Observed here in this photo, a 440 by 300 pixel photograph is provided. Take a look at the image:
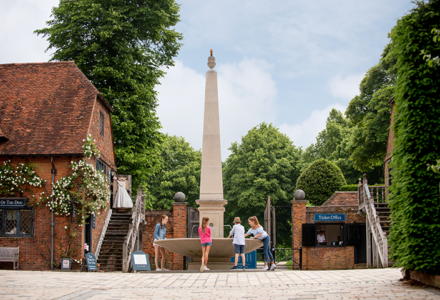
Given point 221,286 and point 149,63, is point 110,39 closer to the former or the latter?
point 149,63

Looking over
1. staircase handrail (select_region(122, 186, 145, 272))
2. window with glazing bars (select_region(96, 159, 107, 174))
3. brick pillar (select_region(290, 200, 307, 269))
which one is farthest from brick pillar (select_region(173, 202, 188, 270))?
brick pillar (select_region(290, 200, 307, 269))

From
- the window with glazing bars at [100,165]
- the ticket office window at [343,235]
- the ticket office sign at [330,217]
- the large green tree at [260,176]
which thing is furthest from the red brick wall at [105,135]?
the large green tree at [260,176]

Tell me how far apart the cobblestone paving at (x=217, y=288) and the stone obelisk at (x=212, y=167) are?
5529mm

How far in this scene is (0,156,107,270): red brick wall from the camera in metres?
18.5

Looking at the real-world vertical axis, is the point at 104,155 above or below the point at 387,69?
below

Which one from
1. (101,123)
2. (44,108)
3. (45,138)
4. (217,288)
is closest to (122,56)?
(101,123)

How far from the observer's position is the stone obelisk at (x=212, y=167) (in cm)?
1639

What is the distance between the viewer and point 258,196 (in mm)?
38531

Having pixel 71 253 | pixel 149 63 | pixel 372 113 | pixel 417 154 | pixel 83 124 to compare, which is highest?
pixel 149 63

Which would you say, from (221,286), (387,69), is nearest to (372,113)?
(387,69)

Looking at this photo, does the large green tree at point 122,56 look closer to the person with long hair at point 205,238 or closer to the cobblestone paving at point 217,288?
the person with long hair at point 205,238

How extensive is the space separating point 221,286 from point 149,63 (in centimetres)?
2057

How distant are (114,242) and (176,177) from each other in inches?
885

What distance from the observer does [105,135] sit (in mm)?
22516
